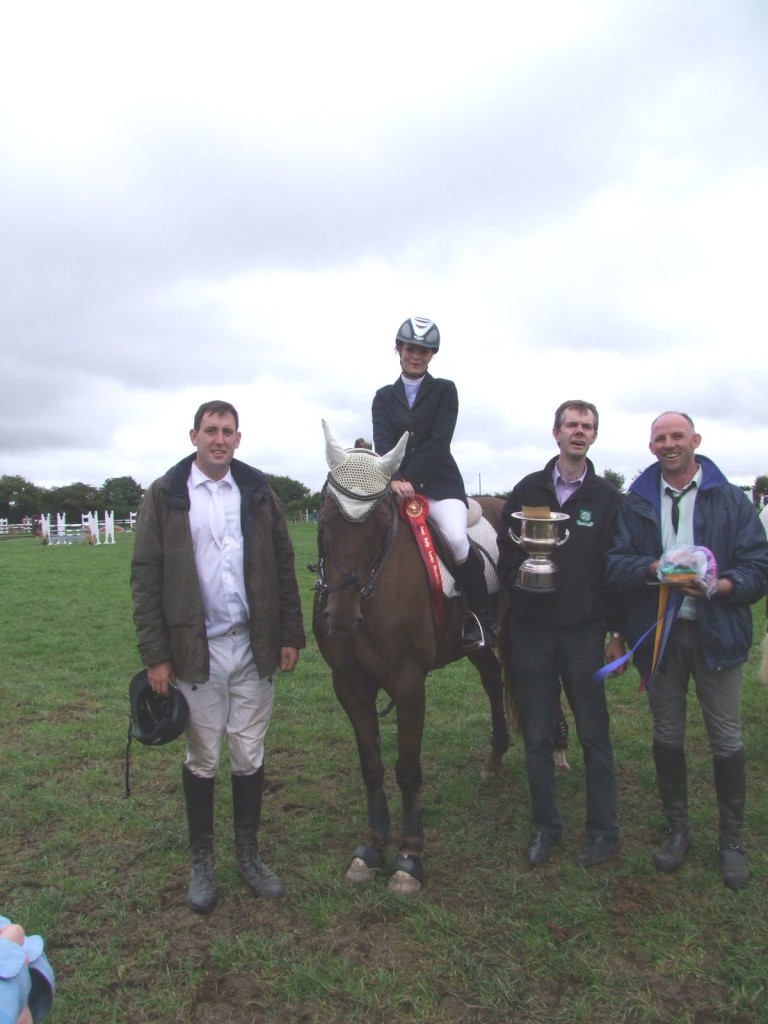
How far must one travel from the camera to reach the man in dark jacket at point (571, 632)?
386 centimetres

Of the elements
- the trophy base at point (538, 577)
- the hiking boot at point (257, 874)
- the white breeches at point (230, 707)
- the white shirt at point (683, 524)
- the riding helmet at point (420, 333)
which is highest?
the riding helmet at point (420, 333)

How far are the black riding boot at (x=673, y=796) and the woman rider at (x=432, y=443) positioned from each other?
121cm

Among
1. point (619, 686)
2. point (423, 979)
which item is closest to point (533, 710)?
point (423, 979)

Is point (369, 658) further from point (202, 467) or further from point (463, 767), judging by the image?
point (463, 767)

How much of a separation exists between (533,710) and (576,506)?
1.19 meters

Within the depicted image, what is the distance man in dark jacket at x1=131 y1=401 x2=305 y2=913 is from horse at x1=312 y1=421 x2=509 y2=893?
33 centimetres

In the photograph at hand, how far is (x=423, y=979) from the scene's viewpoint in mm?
2957

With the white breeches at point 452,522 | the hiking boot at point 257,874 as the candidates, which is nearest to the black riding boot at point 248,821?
the hiking boot at point 257,874

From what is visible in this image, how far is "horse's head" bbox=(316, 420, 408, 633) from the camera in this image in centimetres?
357

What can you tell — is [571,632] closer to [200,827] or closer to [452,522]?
[452,522]

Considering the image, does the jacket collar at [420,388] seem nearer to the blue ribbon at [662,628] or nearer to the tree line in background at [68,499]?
the blue ribbon at [662,628]

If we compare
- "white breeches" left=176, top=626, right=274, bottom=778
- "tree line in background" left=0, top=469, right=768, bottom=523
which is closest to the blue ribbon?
"white breeches" left=176, top=626, right=274, bottom=778

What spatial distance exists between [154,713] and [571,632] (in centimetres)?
228

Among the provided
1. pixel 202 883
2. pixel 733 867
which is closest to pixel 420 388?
pixel 202 883
